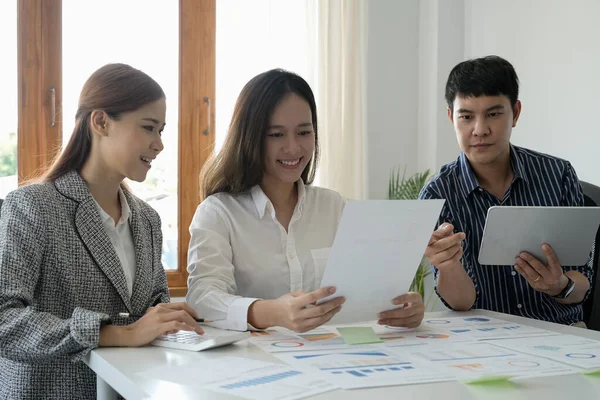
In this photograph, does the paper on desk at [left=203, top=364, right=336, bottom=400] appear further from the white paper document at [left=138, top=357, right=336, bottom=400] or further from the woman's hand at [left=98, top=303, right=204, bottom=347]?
the woman's hand at [left=98, top=303, right=204, bottom=347]

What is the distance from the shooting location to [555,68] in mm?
3395

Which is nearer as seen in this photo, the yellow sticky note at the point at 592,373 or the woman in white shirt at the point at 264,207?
the yellow sticky note at the point at 592,373

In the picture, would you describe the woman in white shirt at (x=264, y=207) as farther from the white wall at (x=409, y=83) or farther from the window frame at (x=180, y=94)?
the white wall at (x=409, y=83)

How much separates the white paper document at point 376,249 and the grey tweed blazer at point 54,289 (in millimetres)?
474

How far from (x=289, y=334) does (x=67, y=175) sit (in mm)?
644

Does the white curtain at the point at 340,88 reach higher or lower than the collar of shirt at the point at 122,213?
higher

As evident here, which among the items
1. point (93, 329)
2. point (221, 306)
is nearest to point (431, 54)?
point (221, 306)

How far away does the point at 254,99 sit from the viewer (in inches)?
74.9

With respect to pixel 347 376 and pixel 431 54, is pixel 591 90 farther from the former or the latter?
pixel 347 376

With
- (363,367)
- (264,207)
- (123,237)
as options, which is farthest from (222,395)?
(264,207)

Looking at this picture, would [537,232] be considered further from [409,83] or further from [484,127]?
[409,83]

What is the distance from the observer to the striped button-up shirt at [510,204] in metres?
1.99

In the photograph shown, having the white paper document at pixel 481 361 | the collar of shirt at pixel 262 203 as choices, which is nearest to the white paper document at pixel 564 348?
the white paper document at pixel 481 361

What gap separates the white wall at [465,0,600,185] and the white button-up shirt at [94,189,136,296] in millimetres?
2254
